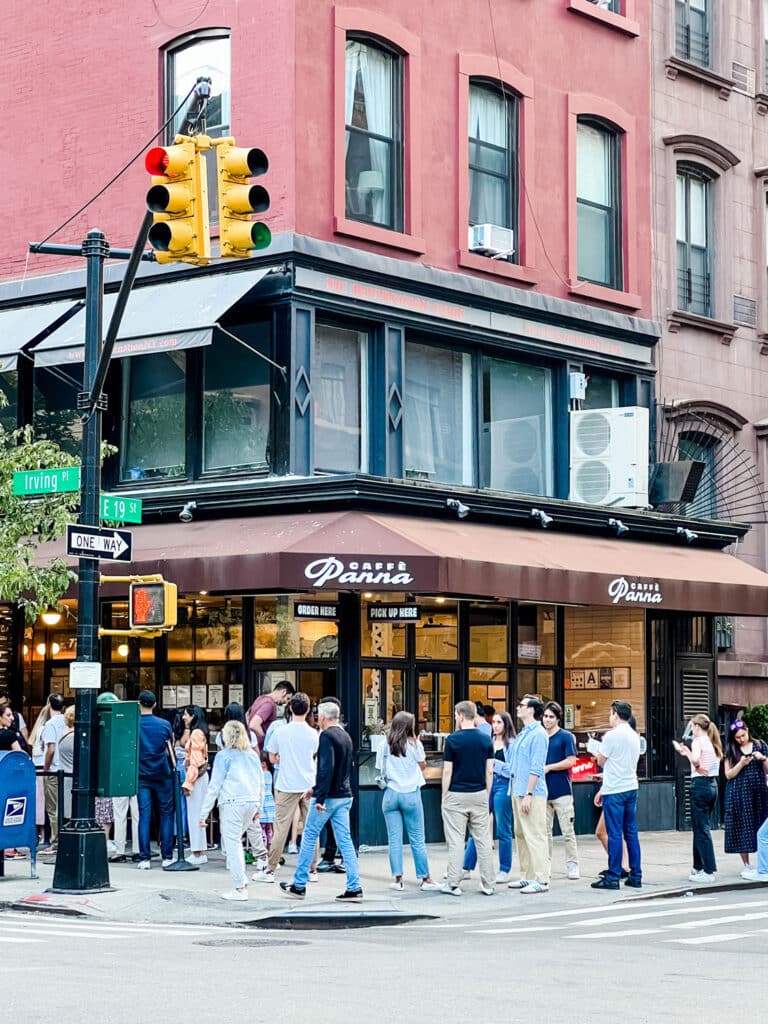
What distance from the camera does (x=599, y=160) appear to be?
25000 millimetres

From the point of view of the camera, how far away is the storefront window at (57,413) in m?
22.7

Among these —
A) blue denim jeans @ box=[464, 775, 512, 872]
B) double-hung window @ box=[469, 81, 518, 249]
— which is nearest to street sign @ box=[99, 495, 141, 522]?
blue denim jeans @ box=[464, 775, 512, 872]

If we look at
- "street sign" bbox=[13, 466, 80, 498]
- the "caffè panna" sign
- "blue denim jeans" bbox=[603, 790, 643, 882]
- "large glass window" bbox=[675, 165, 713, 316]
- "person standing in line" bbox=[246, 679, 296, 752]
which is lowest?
"blue denim jeans" bbox=[603, 790, 643, 882]

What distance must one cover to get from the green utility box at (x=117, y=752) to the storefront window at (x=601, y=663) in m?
9.20

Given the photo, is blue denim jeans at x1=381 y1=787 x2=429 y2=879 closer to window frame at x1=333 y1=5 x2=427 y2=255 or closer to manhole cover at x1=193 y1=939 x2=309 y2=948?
manhole cover at x1=193 y1=939 x2=309 y2=948

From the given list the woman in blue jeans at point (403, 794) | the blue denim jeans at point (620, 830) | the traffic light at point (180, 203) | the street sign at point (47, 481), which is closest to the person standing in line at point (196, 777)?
the woman in blue jeans at point (403, 794)

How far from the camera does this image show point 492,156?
23234 millimetres

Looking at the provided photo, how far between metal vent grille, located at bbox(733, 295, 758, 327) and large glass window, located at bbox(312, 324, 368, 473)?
8032 millimetres

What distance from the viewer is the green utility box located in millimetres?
15922

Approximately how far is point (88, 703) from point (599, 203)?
12306 mm

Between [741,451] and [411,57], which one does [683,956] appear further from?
[741,451]

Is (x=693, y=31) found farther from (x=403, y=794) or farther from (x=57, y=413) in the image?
(x=403, y=794)

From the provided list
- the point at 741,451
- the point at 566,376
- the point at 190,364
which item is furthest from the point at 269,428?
the point at 741,451

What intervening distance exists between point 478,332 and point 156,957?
488 inches
